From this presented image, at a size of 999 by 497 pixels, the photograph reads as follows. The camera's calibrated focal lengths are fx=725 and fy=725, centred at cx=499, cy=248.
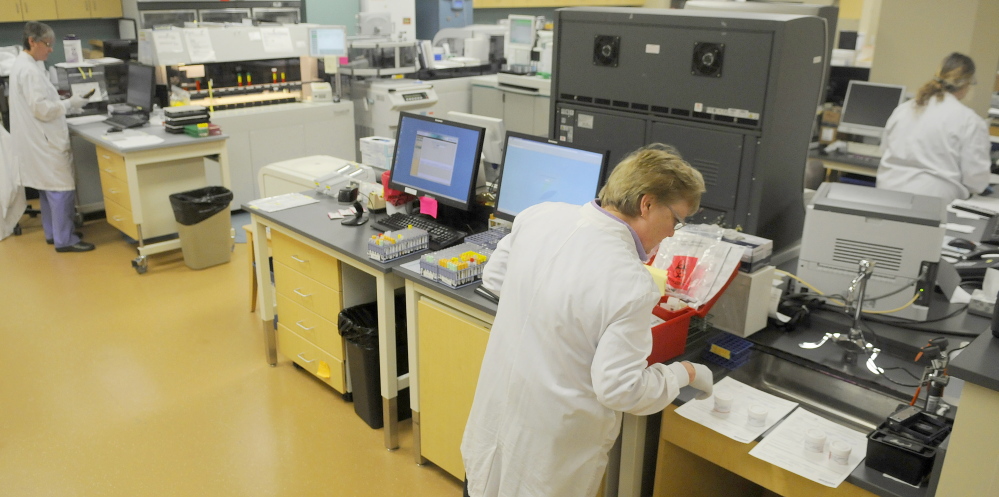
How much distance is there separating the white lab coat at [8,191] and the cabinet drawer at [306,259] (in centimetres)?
292

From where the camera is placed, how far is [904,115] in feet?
13.7

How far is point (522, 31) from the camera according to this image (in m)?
6.83

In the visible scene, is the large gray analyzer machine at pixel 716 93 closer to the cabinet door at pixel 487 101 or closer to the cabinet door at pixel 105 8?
the cabinet door at pixel 487 101

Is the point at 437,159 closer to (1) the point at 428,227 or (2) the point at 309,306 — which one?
(1) the point at 428,227

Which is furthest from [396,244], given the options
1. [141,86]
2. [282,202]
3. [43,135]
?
[141,86]

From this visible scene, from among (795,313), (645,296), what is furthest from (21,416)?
(795,313)

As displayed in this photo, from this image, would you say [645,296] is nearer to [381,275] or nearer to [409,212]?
[381,275]

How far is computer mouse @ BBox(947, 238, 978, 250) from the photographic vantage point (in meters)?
2.87

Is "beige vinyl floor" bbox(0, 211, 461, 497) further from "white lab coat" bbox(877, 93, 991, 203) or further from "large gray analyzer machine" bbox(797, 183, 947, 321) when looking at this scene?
"white lab coat" bbox(877, 93, 991, 203)

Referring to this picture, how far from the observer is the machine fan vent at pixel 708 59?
252 centimetres

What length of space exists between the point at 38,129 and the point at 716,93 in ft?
14.4

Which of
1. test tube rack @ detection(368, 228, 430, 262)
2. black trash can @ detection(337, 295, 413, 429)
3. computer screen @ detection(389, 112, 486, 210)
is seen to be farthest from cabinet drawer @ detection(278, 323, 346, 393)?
computer screen @ detection(389, 112, 486, 210)

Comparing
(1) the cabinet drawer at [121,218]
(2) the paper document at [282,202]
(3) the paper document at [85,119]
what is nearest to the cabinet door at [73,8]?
(3) the paper document at [85,119]

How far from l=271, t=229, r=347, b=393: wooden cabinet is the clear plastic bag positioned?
1368 mm
